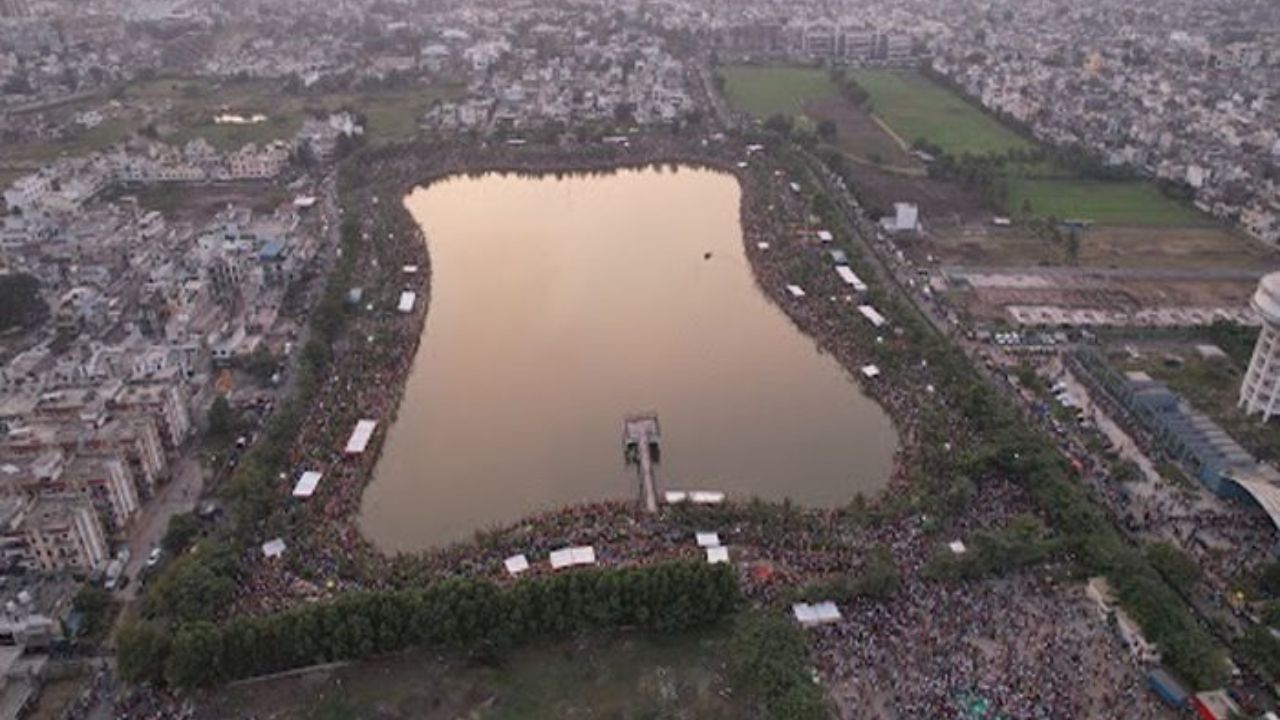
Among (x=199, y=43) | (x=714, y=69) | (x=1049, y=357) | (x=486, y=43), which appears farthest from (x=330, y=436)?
(x=199, y=43)

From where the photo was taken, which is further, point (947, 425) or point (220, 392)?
point (220, 392)

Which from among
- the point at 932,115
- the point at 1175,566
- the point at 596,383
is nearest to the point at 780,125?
the point at 932,115

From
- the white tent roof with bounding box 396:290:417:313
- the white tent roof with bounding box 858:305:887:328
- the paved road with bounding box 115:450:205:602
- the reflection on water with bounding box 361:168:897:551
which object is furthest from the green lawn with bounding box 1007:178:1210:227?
the paved road with bounding box 115:450:205:602

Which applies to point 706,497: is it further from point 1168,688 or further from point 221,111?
point 221,111

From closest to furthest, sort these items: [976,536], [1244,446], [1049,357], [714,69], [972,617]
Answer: [972,617]
[976,536]
[1244,446]
[1049,357]
[714,69]

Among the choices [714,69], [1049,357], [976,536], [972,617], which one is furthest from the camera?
[714,69]

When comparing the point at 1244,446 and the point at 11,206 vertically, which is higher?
the point at 11,206

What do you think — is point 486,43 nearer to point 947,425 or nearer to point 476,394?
point 476,394
